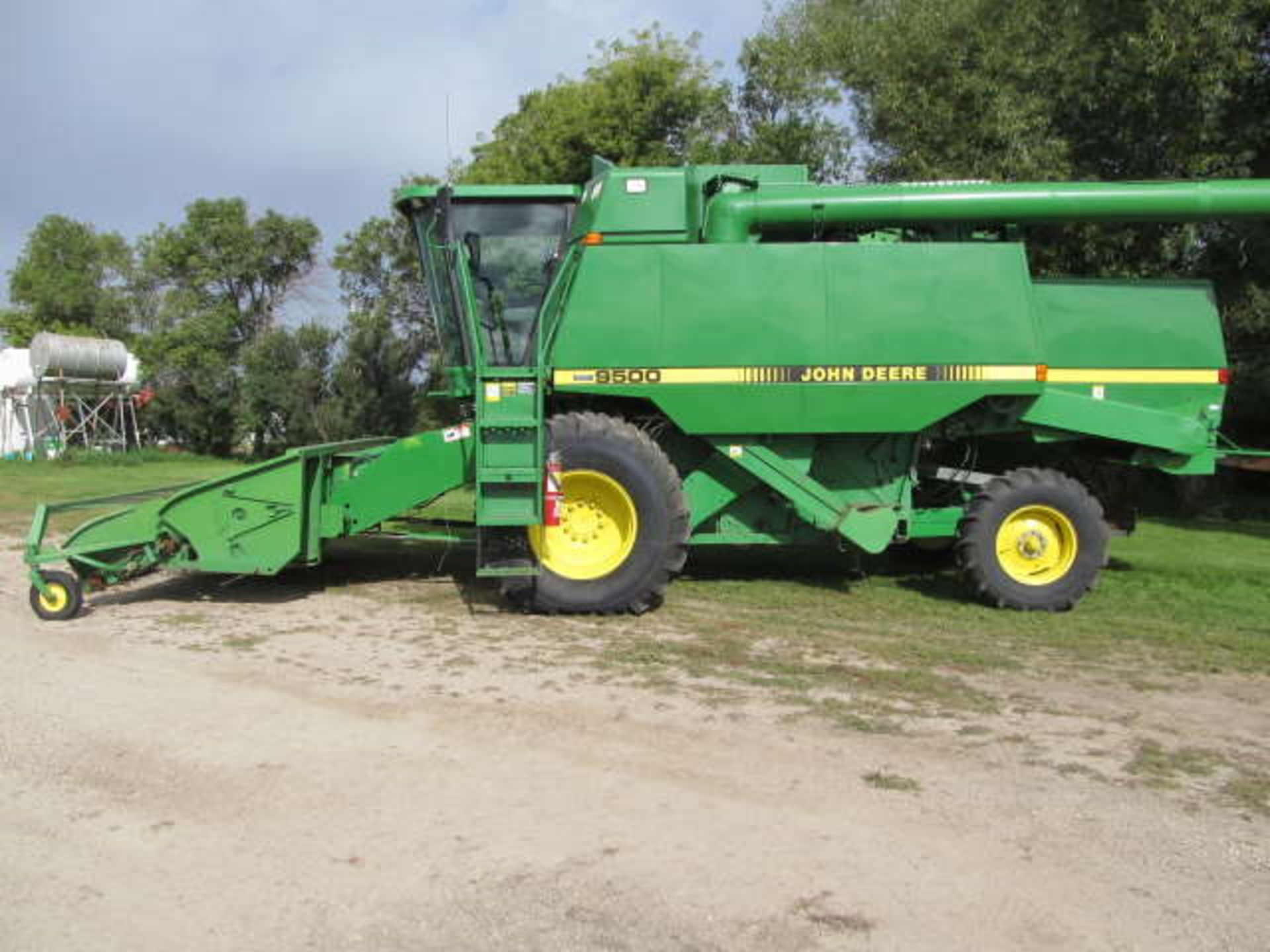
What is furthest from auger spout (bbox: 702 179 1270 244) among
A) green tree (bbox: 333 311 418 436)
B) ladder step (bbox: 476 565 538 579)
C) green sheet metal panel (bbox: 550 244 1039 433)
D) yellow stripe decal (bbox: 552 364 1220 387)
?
green tree (bbox: 333 311 418 436)

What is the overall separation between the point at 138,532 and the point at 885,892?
565 centimetres

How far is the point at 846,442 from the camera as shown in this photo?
738 centimetres

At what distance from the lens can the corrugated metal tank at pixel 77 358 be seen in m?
26.7

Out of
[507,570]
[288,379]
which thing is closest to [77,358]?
[288,379]

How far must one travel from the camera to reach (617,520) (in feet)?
22.9

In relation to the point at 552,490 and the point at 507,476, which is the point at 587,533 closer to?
the point at 552,490

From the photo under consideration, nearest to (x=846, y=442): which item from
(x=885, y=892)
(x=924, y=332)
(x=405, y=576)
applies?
(x=924, y=332)

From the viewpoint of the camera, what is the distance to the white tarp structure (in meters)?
27.6

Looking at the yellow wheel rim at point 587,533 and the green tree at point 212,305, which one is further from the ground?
the green tree at point 212,305

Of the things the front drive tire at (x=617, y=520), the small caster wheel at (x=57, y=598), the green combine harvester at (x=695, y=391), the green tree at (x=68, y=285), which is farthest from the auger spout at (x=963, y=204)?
the green tree at (x=68, y=285)

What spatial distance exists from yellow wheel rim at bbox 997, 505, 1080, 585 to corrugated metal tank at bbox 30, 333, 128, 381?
2694cm

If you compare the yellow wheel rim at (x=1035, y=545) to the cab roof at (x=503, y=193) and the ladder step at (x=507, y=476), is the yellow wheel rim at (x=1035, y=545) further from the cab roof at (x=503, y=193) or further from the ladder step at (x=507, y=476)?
the cab roof at (x=503, y=193)

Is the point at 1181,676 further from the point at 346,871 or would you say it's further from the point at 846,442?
the point at 346,871

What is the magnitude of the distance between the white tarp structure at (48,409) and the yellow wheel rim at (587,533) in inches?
993
